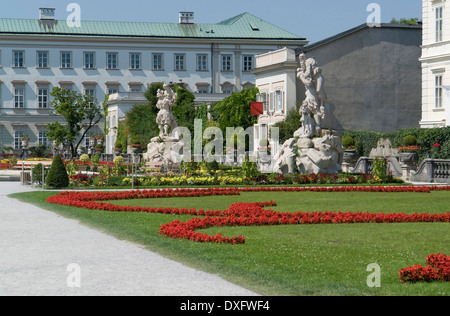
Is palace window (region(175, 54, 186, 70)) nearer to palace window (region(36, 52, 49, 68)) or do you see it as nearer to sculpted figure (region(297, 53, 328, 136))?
palace window (region(36, 52, 49, 68))

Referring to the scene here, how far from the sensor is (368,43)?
52.5 meters

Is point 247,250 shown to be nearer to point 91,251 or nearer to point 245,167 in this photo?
point 91,251

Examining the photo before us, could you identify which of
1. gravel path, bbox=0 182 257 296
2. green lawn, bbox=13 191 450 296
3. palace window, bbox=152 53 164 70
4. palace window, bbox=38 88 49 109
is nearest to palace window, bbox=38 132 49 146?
palace window, bbox=38 88 49 109

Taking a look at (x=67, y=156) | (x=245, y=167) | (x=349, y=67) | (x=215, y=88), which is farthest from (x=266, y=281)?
(x=215, y=88)

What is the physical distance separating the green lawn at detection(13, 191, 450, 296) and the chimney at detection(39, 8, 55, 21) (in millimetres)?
66967

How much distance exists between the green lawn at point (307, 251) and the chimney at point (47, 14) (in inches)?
2636

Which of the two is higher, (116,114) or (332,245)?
(116,114)

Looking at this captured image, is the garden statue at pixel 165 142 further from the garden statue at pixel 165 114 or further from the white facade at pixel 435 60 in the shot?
the white facade at pixel 435 60

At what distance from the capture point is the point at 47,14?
81.8 meters

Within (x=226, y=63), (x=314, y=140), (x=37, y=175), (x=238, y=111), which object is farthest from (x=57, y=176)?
(x=226, y=63)

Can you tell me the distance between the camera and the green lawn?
857cm

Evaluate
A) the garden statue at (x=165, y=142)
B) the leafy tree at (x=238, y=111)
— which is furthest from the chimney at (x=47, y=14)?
the garden statue at (x=165, y=142)

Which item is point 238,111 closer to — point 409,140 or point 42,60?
point 409,140
